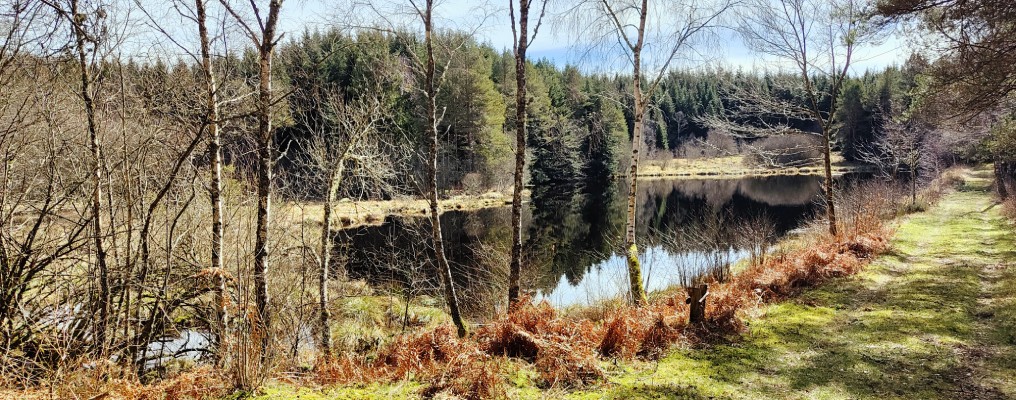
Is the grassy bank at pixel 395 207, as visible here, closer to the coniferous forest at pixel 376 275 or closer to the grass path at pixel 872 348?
the coniferous forest at pixel 376 275

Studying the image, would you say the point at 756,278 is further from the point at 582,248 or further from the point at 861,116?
the point at 861,116

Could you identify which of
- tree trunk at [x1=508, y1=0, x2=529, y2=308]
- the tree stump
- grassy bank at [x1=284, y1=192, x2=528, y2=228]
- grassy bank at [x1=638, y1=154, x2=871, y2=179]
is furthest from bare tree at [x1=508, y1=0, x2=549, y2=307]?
grassy bank at [x1=638, y1=154, x2=871, y2=179]

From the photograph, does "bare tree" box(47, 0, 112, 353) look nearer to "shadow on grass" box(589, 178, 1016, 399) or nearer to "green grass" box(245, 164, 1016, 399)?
"green grass" box(245, 164, 1016, 399)

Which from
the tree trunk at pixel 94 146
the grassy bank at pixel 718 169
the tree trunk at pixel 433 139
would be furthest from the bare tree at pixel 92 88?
the grassy bank at pixel 718 169

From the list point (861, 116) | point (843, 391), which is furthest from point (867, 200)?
point (861, 116)

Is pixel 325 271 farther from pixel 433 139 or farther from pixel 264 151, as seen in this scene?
pixel 264 151

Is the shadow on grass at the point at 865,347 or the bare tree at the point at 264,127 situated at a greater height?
the bare tree at the point at 264,127

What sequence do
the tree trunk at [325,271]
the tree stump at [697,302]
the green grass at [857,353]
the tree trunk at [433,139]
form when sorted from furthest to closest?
the tree trunk at [325,271] < the tree trunk at [433,139] < the tree stump at [697,302] < the green grass at [857,353]

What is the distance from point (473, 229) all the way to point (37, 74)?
70.0 feet

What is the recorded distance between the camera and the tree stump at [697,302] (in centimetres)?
677

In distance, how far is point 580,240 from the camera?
79.8ft

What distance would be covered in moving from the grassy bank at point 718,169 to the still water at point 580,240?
34.0 feet

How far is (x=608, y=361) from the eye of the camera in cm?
576

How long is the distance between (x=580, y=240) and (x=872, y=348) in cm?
1811
